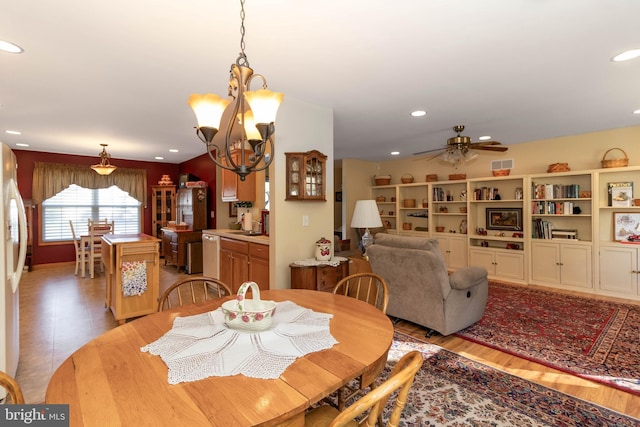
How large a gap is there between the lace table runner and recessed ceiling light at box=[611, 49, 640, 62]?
2.83 meters

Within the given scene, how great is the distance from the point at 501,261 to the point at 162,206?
23.8 ft

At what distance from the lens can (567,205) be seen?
4.78m

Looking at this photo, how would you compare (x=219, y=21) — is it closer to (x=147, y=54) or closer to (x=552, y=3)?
(x=147, y=54)

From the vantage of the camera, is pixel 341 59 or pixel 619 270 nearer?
pixel 341 59

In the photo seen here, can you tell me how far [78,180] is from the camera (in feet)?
21.8

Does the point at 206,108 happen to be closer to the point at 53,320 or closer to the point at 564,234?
the point at 53,320

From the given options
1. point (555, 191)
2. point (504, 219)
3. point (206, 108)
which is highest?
point (206, 108)

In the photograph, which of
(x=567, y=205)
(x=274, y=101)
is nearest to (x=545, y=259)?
(x=567, y=205)

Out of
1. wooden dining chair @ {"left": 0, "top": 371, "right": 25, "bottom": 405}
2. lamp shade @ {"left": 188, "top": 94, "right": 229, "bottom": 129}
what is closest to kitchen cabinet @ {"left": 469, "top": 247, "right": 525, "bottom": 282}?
lamp shade @ {"left": 188, "top": 94, "right": 229, "bottom": 129}

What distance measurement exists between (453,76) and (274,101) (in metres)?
1.87

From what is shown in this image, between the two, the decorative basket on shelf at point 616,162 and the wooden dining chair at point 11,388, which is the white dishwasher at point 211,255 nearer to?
the wooden dining chair at point 11,388

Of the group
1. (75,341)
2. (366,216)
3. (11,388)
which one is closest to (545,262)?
(366,216)

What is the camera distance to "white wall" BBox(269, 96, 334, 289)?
3.06 metres

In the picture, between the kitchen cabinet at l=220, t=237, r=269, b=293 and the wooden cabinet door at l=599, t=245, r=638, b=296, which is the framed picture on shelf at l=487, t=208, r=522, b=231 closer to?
the wooden cabinet door at l=599, t=245, r=638, b=296
